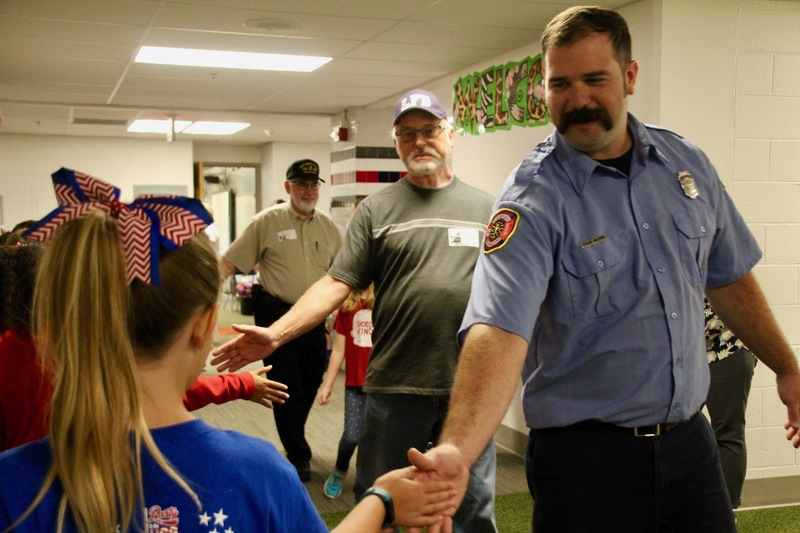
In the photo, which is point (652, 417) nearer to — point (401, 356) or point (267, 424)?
point (401, 356)

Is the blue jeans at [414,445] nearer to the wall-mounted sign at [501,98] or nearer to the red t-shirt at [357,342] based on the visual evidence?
the red t-shirt at [357,342]

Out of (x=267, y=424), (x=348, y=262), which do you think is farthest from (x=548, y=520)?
(x=267, y=424)

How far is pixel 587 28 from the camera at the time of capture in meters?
2.07

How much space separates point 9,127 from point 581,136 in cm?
1191

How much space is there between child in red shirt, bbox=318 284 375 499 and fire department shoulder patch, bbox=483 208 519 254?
275 centimetres

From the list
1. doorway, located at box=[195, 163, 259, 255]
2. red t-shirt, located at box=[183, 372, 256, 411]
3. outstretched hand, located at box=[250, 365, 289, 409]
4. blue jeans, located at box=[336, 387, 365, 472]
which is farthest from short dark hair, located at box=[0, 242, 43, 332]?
doorway, located at box=[195, 163, 259, 255]

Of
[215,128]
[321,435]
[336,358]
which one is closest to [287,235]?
[336,358]

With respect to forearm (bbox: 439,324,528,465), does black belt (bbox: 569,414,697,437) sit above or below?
below

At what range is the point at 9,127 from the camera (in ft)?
40.7

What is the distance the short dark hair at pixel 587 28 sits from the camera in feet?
6.81

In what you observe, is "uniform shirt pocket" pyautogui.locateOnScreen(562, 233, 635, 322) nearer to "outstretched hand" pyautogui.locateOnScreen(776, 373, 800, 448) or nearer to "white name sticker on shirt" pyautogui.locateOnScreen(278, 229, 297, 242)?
"outstretched hand" pyautogui.locateOnScreen(776, 373, 800, 448)

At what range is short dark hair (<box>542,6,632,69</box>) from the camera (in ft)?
6.81

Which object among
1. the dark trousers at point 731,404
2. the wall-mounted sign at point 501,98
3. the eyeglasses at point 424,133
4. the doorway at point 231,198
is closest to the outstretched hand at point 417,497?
the eyeglasses at point 424,133

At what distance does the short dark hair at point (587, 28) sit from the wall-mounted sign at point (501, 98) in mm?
2991
